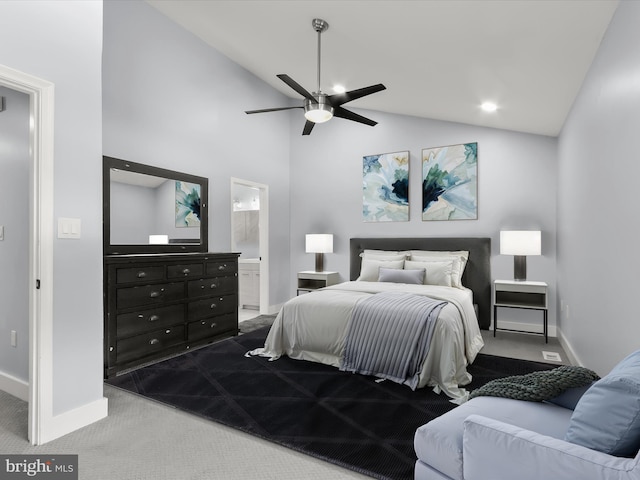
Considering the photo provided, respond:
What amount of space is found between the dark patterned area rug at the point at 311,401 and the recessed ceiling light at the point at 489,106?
2.62 meters

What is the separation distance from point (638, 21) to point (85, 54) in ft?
10.1

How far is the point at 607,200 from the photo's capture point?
2.38 m

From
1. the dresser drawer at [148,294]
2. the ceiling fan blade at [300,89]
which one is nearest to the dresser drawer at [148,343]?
the dresser drawer at [148,294]

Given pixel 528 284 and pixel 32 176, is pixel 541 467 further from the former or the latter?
pixel 528 284

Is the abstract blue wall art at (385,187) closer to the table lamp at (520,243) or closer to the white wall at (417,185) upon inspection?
the white wall at (417,185)

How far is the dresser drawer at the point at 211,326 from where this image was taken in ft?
13.6

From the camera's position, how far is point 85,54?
8.10 ft

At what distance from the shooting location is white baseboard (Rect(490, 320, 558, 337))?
15.8 ft

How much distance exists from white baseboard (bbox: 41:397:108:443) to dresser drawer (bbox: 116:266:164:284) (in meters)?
1.18

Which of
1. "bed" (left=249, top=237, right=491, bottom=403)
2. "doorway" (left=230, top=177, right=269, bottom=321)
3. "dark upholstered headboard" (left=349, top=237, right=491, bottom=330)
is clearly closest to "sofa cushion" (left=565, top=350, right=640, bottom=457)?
"bed" (left=249, top=237, right=491, bottom=403)

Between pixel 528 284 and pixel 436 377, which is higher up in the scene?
pixel 528 284

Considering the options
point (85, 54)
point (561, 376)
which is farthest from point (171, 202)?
point (561, 376)

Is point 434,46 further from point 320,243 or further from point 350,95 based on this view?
point 320,243

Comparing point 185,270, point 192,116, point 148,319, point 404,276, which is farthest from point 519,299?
point 192,116
